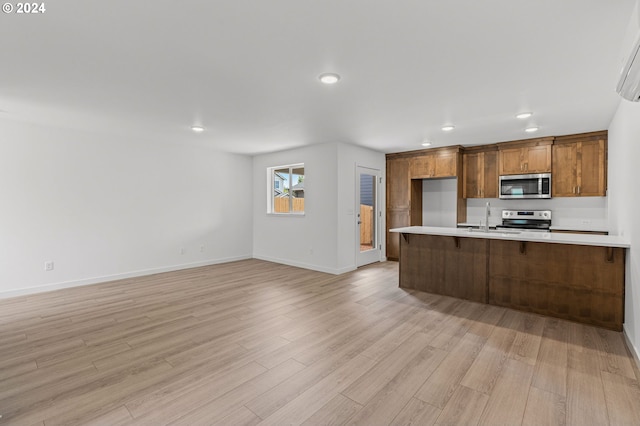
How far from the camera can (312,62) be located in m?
2.47

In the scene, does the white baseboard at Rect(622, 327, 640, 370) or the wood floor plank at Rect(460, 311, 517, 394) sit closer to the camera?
the wood floor plank at Rect(460, 311, 517, 394)

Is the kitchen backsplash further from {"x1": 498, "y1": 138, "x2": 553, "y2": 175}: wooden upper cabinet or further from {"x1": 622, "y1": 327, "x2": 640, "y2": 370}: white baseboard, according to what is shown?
{"x1": 622, "y1": 327, "x2": 640, "y2": 370}: white baseboard

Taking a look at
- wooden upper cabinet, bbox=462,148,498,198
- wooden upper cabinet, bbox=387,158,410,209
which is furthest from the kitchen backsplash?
wooden upper cabinet, bbox=387,158,410,209

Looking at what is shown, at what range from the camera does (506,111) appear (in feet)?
12.3

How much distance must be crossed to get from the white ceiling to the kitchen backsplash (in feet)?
4.90

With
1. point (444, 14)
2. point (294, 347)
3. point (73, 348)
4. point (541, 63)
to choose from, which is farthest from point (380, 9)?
point (73, 348)

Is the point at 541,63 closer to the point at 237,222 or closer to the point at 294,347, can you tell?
the point at 294,347

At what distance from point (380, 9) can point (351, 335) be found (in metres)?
2.65

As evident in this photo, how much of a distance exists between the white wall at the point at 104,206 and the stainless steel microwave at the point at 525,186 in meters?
5.42

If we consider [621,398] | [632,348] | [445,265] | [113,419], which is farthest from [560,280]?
[113,419]

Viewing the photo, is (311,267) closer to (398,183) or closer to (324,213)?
(324,213)

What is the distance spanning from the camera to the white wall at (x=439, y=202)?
6520 millimetres

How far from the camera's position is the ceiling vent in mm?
1743

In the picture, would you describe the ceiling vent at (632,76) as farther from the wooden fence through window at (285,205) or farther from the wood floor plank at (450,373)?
the wooden fence through window at (285,205)
